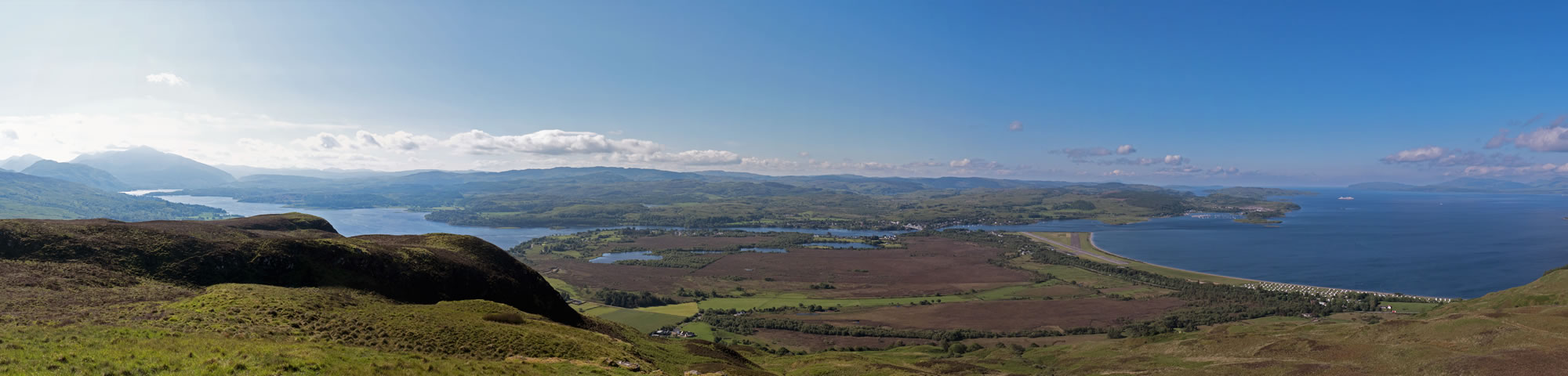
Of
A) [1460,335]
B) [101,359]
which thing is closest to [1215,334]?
[1460,335]

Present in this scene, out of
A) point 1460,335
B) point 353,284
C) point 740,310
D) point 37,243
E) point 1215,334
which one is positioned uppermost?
point 37,243

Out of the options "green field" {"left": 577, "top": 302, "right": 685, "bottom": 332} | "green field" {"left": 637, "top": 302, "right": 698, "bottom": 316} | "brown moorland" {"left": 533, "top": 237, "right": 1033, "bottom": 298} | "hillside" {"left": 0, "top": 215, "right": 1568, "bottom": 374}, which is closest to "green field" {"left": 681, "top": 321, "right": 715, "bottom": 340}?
"green field" {"left": 577, "top": 302, "right": 685, "bottom": 332}

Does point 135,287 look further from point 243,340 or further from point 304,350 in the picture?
point 304,350

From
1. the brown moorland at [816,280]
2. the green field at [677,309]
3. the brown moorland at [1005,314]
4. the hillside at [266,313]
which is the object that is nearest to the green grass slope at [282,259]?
the hillside at [266,313]

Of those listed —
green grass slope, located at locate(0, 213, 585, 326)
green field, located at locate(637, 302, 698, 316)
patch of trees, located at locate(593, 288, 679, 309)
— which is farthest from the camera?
patch of trees, located at locate(593, 288, 679, 309)

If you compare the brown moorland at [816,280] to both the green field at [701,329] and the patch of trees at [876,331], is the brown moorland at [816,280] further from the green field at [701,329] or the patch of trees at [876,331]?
the green field at [701,329]

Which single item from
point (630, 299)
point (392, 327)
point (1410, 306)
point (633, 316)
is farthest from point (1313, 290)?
point (392, 327)

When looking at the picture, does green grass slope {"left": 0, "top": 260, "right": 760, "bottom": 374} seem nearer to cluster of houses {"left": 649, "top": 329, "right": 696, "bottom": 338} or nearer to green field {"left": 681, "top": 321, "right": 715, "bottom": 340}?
cluster of houses {"left": 649, "top": 329, "right": 696, "bottom": 338}

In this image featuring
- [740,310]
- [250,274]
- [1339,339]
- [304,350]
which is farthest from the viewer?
[740,310]
